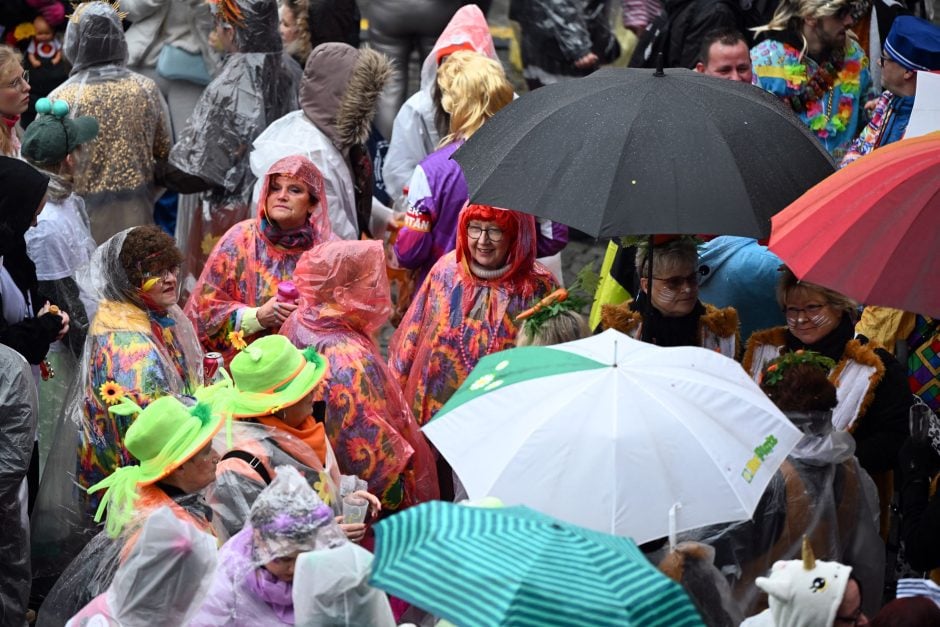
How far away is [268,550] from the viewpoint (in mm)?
3855

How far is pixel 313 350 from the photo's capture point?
16.8 feet

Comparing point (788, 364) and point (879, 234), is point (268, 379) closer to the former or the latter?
point (788, 364)

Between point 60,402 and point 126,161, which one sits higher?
point 126,161

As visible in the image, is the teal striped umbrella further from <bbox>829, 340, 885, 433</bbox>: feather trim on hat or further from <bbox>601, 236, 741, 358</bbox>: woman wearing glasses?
<bbox>601, 236, 741, 358</bbox>: woman wearing glasses

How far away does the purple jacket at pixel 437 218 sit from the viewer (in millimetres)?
6648

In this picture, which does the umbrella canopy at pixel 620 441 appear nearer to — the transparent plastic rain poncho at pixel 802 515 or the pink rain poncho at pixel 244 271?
the transparent plastic rain poncho at pixel 802 515

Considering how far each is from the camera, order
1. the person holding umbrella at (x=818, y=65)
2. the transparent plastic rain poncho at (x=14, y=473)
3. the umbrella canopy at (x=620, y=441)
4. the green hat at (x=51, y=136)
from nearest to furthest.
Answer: the umbrella canopy at (x=620, y=441)
the transparent plastic rain poncho at (x=14, y=473)
the green hat at (x=51, y=136)
the person holding umbrella at (x=818, y=65)

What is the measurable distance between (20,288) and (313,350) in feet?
4.84

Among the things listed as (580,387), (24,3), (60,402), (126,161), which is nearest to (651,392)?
(580,387)

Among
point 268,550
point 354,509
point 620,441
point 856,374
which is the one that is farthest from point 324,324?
point 856,374

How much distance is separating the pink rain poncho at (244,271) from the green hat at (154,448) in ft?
6.30

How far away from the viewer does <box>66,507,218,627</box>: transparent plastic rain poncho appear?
370cm

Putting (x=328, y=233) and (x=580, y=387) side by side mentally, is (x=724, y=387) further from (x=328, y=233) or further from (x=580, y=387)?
(x=328, y=233)

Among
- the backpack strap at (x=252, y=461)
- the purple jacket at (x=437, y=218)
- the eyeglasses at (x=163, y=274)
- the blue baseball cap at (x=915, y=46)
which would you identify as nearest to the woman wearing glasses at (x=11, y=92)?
the eyeglasses at (x=163, y=274)
